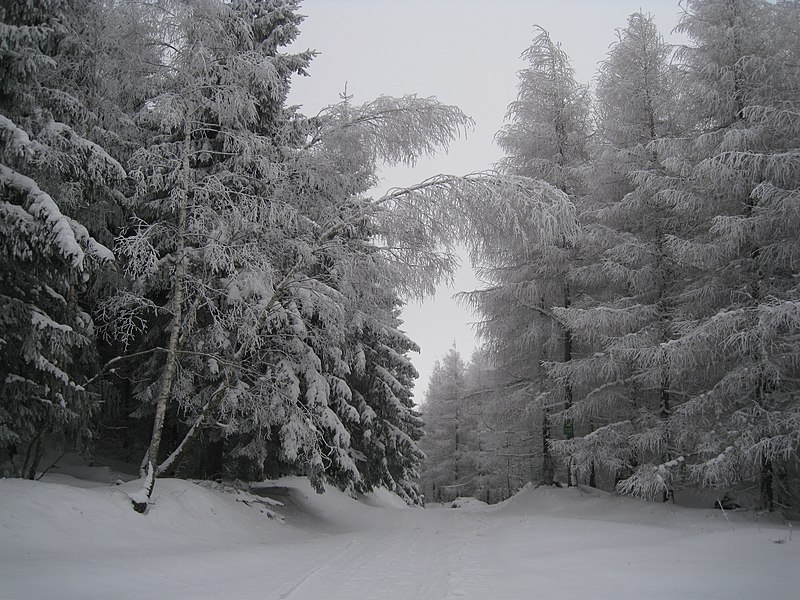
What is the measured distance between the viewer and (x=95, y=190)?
28.1 ft

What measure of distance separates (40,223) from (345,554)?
6.61 meters

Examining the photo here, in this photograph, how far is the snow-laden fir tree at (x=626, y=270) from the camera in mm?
11047

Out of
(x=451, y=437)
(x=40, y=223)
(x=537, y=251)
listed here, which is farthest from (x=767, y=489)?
(x=451, y=437)

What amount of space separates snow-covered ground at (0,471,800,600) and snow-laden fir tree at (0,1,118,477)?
1202mm

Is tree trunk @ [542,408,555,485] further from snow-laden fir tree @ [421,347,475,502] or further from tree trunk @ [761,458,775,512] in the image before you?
snow-laden fir tree @ [421,347,475,502]

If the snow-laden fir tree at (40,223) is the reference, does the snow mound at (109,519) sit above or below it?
below

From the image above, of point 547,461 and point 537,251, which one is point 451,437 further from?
point 537,251

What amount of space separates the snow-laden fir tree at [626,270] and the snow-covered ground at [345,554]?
1.86 m

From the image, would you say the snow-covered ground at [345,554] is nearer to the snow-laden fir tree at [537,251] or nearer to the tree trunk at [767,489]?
the tree trunk at [767,489]

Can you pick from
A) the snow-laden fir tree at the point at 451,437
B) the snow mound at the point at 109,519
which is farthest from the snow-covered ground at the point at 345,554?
the snow-laden fir tree at the point at 451,437

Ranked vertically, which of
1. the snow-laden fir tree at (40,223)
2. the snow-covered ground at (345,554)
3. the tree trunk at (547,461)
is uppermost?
the snow-laden fir tree at (40,223)

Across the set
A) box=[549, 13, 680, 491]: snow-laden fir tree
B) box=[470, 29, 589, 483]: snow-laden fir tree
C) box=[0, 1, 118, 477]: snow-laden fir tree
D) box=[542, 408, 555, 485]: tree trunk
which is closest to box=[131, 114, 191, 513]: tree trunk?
box=[0, 1, 118, 477]: snow-laden fir tree

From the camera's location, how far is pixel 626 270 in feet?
37.8

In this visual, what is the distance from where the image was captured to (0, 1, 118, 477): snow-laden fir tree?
256 inches
